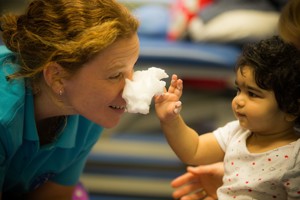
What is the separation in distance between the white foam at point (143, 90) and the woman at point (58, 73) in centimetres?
4

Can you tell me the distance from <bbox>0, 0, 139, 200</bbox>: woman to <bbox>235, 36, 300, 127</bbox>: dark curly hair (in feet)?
1.06

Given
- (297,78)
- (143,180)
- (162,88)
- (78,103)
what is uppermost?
(297,78)

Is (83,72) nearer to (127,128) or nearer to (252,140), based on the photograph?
(252,140)

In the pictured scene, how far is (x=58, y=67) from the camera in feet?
3.99

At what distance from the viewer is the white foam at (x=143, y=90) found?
1149 millimetres

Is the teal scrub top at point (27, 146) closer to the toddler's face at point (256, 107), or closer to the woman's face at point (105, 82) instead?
the woman's face at point (105, 82)

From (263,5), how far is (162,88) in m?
1.96

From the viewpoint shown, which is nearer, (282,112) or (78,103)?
(282,112)

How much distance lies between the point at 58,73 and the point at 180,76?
1.54m

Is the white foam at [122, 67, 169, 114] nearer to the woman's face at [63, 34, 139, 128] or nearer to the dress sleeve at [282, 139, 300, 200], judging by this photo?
the woman's face at [63, 34, 139, 128]

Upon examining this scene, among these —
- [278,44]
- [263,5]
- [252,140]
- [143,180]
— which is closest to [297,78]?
[278,44]

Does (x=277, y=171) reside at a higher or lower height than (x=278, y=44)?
lower

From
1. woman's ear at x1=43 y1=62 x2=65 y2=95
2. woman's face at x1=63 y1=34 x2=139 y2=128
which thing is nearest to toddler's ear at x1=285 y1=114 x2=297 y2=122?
woman's face at x1=63 y1=34 x2=139 y2=128

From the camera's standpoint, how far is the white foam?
1149 mm
